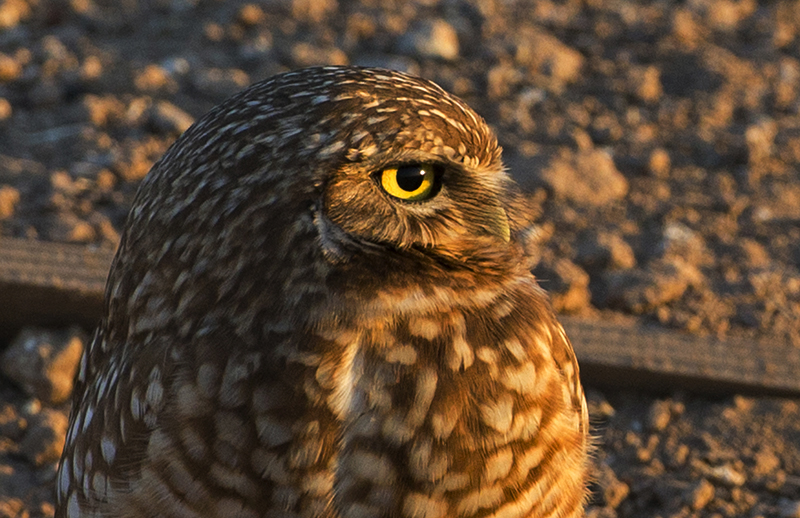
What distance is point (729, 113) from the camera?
4.93 meters

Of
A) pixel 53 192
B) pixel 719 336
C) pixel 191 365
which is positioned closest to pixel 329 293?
pixel 191 365

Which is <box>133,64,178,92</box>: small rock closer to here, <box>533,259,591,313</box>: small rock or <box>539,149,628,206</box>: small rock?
<box>539,149,628,206</box>: small rock

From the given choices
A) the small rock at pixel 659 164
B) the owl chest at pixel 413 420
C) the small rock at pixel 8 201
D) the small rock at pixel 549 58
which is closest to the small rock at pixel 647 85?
the small rock at pixel 549 58

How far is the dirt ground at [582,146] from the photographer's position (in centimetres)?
312

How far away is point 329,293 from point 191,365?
0.94ft

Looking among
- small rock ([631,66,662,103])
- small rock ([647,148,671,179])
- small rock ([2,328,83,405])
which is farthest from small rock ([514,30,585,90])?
small rock ([2,328,83,405])

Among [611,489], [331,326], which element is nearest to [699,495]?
[611,489]

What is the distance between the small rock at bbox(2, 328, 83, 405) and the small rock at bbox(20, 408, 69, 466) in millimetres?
117

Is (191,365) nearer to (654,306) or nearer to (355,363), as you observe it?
(355,363)

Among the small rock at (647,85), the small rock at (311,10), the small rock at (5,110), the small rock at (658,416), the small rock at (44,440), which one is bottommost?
the small rock at (5,110)

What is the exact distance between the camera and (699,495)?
2.94 m

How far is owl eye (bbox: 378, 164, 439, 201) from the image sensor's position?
1734 mm

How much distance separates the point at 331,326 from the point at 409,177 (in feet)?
0.98

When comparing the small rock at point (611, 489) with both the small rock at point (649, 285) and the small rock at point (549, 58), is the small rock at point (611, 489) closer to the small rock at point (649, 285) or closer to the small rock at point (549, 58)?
the small rock at point (649, 285)
